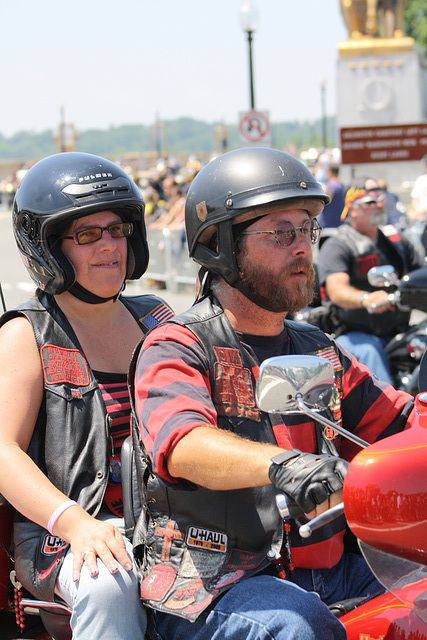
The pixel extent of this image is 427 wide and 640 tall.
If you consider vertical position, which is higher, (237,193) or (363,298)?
(237,193)

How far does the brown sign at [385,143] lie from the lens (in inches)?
592

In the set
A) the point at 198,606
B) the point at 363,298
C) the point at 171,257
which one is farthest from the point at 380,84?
the point at 198,606

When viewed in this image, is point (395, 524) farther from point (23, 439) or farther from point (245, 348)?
point (23, 439)

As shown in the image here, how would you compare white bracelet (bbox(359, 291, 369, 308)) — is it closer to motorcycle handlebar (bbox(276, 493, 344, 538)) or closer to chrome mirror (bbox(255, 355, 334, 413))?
chrome mirror (bbox(255, 355, 334, 413))

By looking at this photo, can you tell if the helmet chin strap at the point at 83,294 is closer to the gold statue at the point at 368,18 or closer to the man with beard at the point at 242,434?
the man with beard at the point at 242,434

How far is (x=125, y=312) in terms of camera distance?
3.21m

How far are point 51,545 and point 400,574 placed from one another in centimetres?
128

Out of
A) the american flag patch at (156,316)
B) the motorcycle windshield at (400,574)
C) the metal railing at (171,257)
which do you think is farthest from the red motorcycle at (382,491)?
the metal railing at (171,257)

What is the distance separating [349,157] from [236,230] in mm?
13478

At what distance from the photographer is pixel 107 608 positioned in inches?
82.0

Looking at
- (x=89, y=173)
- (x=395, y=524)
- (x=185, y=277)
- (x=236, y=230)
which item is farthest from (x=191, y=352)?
(x=185, y=277)

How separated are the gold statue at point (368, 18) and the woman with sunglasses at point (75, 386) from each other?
26.0 meters

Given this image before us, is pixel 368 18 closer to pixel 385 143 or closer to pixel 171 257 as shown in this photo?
pixel 385 143

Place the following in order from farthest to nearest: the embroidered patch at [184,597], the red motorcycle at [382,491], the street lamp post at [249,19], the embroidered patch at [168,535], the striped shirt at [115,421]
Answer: the street lamp post at [249,19] < the striped shirt at [115,421] < the embroidered patch at [168,535] < the embroidered patch at [184,597] < the red motorcycle at [382,491]
